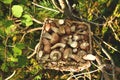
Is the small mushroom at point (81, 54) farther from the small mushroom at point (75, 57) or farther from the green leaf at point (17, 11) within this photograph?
the green leaf at point (17, 11)

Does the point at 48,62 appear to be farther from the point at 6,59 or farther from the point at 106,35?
the point at 106,35

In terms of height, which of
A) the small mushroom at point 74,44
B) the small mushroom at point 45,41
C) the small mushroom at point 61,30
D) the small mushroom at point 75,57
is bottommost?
the small mushroom at point 75,57

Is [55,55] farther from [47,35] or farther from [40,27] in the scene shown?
[40,27]

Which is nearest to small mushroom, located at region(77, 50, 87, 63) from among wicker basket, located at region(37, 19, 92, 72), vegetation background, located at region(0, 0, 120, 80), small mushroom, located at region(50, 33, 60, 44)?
wicker basket, located at region(37, 19, 92, 72)

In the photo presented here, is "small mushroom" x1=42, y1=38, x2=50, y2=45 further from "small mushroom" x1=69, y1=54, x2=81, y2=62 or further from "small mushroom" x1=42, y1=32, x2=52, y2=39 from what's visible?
"small mushroom" x1=69, y1=54, x2=81, y2=62

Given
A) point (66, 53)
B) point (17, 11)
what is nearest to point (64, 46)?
point (66, 53)

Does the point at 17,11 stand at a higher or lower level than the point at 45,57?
higher

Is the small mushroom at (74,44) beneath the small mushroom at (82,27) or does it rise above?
beneath

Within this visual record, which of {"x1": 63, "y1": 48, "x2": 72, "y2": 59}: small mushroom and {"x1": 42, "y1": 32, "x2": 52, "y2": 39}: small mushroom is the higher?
{"x1": 42, "y1": 32, "x2": 52, "y2": 39}: small mushroom

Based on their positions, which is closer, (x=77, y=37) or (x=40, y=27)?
(x=77, y=37)

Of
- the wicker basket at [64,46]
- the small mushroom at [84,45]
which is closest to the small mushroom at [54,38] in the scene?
the wicker basket at [64,46]
